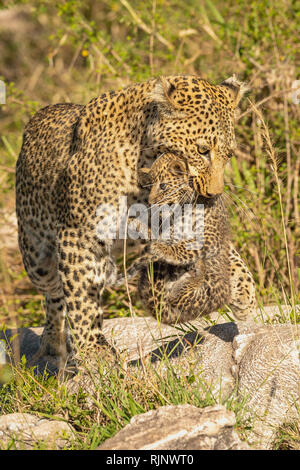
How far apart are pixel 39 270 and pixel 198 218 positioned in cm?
153

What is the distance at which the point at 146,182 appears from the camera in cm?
502

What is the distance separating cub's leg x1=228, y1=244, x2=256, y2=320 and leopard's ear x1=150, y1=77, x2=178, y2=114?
141cm

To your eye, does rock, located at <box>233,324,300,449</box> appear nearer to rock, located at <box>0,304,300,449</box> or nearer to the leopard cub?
rock, located at <box>0,304,300,449</box>

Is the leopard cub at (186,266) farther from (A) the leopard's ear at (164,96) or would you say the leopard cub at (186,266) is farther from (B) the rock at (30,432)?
(B) the rock at (30,432)

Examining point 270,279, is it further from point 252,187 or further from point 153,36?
point 153,36

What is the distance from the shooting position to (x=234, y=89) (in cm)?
538

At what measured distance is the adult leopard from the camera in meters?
4.77

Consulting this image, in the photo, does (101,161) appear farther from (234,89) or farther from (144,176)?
(234,89)

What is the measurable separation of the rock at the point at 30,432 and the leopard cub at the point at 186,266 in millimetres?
1127

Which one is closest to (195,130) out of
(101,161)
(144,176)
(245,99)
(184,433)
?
(144,176)

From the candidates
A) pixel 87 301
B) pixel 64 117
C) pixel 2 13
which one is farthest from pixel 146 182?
pixel 2 13

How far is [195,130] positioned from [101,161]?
28.8 inches

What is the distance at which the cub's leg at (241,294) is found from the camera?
18.1 ft

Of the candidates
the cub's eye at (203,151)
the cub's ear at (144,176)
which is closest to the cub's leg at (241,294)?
the cub's ear at (144,176)
